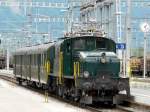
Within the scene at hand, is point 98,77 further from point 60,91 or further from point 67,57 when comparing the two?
point 60,91

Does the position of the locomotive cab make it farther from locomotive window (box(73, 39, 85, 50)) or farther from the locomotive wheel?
the locomotive wheel

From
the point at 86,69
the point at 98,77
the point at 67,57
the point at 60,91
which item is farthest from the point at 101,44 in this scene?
the point at 60,91

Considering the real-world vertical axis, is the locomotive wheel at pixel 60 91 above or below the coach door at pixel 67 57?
below

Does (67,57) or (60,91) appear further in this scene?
(60,91)

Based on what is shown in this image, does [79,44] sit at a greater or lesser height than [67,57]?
greater

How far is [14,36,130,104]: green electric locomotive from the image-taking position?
2330cm

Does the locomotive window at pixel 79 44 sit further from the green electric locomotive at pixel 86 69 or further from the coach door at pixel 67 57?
the coach door at pixel 67 57

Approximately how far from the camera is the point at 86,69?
23.5 m

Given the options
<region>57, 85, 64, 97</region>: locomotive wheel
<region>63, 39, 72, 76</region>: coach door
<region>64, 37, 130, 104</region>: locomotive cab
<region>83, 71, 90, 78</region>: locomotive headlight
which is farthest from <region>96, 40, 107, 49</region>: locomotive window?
<region>57, 85, 64, 97</region>: locomotive wheel

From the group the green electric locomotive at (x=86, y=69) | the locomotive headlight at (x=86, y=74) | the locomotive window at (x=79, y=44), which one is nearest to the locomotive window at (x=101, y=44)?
the green electric locomotive at (x=86, y=69)

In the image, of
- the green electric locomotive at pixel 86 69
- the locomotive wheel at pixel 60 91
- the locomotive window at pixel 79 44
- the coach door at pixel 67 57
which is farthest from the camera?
the locomotive wheel at pixel 60 91

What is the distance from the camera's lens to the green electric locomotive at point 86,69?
23.3 m

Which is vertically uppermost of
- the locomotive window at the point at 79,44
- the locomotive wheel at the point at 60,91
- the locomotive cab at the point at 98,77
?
the locomotive window at the point at 79,44

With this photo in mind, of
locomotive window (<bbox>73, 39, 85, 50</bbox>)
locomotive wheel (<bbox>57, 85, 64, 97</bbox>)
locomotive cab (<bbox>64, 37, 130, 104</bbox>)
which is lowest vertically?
locomotive wheel (<bbox>57, 85, 64, 97</bbox>)
